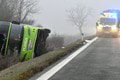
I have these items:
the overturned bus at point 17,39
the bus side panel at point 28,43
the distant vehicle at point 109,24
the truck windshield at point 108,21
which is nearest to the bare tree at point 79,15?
the distant vehicle at point 109,24

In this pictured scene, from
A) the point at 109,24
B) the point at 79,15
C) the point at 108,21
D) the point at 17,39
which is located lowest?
the point at 79,15

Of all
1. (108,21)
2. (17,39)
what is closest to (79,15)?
(108,21)

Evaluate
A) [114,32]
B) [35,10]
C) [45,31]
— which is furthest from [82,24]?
[45,31]

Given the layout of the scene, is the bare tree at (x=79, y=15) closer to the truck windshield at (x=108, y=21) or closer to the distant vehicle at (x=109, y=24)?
the distant vehicle at (x=109, y=24)

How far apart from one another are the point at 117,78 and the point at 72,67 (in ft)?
7.42

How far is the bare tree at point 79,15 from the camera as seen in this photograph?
12038 centimetres

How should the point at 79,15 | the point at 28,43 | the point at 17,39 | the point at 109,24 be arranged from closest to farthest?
the point at 17,39 → the point at 28,43 → the point at 109,24 → the point at 79,15

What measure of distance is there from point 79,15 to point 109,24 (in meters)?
90.1

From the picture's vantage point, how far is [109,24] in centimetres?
3528

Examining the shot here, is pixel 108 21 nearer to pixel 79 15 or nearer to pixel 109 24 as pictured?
pixel 109 24

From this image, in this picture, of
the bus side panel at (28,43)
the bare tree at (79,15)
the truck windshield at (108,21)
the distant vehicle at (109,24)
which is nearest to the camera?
the bus side panel at (28,43)

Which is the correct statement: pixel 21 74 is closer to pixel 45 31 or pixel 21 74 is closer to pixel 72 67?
pixel 72 67

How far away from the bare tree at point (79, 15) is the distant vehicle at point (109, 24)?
8203cm

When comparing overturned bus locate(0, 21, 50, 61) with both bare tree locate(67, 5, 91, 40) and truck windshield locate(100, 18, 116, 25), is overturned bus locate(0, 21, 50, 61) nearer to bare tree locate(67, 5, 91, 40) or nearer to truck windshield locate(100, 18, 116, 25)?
truck windshield locate(100, 18, 116, 25)
